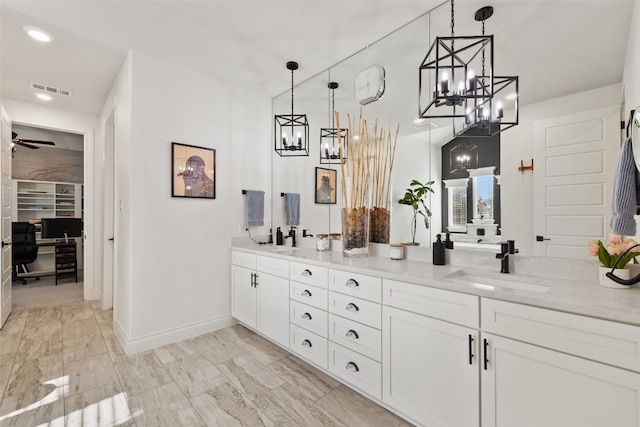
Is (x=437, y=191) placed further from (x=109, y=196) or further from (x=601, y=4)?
(x=109, y=196)

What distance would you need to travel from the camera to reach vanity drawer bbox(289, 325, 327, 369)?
215cm

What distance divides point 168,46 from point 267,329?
2720 millimetres

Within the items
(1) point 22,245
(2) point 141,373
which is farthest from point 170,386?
(1) point 22,245

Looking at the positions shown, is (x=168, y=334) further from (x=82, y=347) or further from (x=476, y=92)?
(x=476, y=92)

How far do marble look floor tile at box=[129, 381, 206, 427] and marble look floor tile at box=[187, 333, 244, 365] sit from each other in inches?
18.1

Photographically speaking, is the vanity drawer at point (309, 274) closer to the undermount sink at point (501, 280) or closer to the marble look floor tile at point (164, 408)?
the undermount sink at point (501, 280)

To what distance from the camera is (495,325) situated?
4.37ft

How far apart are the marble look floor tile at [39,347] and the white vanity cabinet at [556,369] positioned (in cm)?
348

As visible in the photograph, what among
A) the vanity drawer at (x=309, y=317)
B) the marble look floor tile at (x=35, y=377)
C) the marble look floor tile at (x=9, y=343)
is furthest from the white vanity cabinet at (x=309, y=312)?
the marble look floor tile at (x=9, y=343)

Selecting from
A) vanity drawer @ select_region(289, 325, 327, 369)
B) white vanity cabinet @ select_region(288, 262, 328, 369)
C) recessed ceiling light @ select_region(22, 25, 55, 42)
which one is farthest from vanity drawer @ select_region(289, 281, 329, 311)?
recessed ceiling light @ select_region(22, 25, 55, 42)

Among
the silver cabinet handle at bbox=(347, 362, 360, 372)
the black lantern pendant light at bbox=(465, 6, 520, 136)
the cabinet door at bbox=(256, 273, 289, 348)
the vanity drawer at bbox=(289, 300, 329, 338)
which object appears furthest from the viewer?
the cabinet door at bbox=(256, 273, 289, 348)

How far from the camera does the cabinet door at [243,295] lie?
9.61ft

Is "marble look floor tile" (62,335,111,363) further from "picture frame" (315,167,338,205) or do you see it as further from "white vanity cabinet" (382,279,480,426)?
"white vanity cabinet" (382,279,480,426)

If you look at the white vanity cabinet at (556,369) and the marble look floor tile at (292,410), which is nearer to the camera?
the white vanity cabinet at (556,369)
